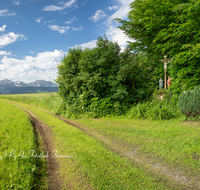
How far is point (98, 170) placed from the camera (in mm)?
3697

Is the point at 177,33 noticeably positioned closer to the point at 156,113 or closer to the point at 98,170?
the point at 156,113

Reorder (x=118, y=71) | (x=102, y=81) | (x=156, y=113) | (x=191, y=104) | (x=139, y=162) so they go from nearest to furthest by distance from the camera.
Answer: (x=139, y=162), (x=191, y=104), (x=156, y=113), (x=118, y=71), (x=102, y=81)

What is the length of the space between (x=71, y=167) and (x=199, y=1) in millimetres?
10710

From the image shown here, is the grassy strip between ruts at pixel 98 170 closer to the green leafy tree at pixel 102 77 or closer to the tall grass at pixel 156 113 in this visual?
the tall grass at pixel 156 113

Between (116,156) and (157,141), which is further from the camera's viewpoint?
(157,141)

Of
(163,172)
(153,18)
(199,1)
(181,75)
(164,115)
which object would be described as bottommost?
(163,172)

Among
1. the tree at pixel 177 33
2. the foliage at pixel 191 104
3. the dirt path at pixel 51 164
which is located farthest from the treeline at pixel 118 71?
the dirt path at pixel 51 164

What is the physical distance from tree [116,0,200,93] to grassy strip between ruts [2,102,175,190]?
7.93 metres

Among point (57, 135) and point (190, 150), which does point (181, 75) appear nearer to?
point (190, 150)

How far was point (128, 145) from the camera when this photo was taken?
5215mm

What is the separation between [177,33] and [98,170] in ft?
37.2

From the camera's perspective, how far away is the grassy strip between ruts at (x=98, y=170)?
10.6ft

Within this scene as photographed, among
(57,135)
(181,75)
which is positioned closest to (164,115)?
(181,75)

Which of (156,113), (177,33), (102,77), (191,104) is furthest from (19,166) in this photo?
(177,33)
